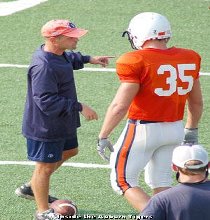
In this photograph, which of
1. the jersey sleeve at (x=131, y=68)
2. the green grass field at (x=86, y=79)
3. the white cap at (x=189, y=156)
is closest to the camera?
Result: the white cap at (x=189, y=156)

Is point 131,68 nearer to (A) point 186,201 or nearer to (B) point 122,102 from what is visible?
(B) point 122,102

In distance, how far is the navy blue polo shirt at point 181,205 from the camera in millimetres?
5988

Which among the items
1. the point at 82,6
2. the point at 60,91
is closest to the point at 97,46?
the point at 82,6

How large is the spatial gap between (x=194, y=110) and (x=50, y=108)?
1192mm

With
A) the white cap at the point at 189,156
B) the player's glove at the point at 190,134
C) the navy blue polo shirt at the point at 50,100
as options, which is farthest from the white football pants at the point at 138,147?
the white cap at the point at 189,156

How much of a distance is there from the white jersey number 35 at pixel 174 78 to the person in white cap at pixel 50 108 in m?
0.68

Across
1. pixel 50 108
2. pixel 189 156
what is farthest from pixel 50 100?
pixel 189 156

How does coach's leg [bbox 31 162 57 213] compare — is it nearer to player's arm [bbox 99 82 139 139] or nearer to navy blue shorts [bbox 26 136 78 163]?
navy blue shorts [bbox 26 136 78 163]

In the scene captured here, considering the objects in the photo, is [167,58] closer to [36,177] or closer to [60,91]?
[60,91]

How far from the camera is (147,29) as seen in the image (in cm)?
768

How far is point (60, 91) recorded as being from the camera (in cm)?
812

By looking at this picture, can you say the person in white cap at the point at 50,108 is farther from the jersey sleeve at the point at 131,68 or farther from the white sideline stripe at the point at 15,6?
the white sideline stripe at the point at 15,6

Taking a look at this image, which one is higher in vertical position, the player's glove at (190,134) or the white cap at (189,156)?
the white cap at (189,156)

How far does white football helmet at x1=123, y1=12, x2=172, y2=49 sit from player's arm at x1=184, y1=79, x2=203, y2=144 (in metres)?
0.53
